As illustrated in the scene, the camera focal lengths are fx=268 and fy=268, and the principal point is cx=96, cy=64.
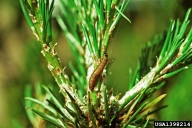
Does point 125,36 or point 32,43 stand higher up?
point 125,36

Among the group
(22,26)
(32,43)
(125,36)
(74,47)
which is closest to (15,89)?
(32,43)

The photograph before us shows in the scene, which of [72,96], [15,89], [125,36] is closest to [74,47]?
[72,96]

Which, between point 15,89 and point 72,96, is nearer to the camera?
point 72,96

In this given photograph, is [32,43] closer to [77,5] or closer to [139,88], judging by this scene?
[77,5]

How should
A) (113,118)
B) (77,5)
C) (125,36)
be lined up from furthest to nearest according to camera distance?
(125,36) < (77,5) < (113,118)

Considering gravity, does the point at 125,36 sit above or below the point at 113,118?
above

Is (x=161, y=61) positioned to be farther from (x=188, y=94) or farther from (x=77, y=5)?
(x=188, y=94)

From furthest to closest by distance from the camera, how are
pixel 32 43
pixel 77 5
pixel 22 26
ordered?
pixel 22 26
pixel 32 43
pixel 77 5

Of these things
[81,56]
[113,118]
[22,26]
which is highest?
[22,26]

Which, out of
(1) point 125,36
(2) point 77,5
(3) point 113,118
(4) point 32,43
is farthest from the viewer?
(1) point 125,36
